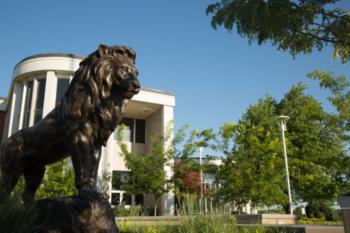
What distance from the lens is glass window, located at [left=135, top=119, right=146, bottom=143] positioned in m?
28.8

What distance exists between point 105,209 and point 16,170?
5.22 ft

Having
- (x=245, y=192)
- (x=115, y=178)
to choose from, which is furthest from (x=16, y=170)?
(x=115, y=178)

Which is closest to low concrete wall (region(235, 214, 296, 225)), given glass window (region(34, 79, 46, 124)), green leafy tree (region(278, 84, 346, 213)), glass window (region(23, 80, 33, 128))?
green leafy tree (region(278, 84, 346, 213))

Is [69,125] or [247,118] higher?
[247,118]

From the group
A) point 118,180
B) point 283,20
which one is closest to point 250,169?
point 118,180

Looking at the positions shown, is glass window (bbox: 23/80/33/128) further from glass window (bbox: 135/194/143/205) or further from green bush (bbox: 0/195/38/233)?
green bush (bbox: 0/195/38/233)

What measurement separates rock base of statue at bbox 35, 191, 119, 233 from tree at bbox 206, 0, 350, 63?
10.6 ft

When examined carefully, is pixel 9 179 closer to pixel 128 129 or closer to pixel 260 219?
pixel 260 219

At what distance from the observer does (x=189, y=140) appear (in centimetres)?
2208

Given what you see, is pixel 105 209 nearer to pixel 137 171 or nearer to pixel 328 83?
pixel 328 83

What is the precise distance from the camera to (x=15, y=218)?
3.56 m

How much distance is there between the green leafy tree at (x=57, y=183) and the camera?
659 inches

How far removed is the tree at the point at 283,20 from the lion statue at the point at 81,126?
166 centimetres

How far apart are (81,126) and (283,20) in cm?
330
